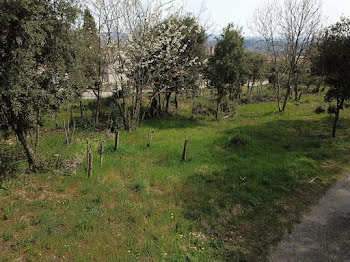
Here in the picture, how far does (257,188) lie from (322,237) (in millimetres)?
3028

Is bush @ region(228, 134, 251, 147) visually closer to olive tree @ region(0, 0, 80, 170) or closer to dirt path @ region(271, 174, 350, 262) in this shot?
dirt path @ region(271, 174, 350, 262)

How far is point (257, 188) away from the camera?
10328 millimetres

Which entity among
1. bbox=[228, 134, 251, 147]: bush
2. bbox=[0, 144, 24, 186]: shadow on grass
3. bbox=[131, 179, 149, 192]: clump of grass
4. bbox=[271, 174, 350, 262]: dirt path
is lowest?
bbox=[271, 174, 350, 262]: dirt path

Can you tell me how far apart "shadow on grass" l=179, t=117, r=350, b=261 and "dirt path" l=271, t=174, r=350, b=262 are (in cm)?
36

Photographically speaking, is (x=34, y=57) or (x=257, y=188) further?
(x=257, y=188)

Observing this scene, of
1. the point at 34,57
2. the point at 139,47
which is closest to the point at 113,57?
the point at 139,47

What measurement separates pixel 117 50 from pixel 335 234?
1552cm

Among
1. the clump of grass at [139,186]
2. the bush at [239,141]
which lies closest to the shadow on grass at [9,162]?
the clump of grass at [139,186]

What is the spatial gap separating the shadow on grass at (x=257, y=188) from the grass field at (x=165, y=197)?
0.04 meters

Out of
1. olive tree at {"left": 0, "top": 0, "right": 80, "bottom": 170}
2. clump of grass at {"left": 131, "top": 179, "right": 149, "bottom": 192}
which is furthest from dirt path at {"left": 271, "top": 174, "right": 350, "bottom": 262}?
olive tree at {"left": 0, "top": 0, "right": 80, "bottom": 170}

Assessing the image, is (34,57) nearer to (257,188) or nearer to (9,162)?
(9,162)

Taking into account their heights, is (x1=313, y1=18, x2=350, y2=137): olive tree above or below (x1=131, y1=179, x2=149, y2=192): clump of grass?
above

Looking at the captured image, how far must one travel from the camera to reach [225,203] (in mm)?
9312

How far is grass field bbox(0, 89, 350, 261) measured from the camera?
7.00 metres
